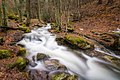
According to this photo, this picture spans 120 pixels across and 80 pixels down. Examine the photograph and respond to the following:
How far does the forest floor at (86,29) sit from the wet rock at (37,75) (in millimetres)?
345

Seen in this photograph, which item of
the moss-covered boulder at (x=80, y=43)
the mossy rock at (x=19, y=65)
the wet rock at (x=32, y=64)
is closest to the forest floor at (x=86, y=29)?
the mossy rock at (x=19, y=65)

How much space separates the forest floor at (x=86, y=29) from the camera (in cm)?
848

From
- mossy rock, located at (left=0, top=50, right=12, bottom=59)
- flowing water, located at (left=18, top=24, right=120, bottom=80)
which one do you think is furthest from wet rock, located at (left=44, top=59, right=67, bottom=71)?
mossy rock, located at (left=0, top=50, right=12, bottom=59)

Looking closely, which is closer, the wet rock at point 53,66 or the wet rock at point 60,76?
the wet rock at point 60,76

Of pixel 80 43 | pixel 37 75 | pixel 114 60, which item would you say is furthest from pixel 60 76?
pixel 80 43

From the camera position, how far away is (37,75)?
28.7 feet

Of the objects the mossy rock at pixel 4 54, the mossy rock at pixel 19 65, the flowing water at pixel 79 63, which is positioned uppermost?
the mossy rock at pixel 4 54

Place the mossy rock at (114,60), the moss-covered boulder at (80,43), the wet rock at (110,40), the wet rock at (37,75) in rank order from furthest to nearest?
the moss-covered boulder at (80,43) < the wet rock at (110,40) < the mossy rock at (114,60) < the wet rock at (37,75)

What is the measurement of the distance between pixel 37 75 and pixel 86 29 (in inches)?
491

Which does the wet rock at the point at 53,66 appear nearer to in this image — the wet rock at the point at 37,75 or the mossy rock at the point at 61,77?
the wet rock at the point at 37,75

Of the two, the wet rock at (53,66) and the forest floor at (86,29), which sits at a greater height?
the forest floor at (86,29)

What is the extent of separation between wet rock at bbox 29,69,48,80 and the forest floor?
1.13 ft

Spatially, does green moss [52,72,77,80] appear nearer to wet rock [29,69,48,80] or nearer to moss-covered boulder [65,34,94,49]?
wet rock [29,69,48,80]

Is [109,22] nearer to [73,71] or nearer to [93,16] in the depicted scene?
[93,16]
